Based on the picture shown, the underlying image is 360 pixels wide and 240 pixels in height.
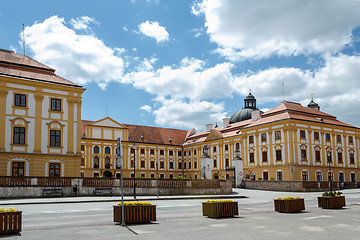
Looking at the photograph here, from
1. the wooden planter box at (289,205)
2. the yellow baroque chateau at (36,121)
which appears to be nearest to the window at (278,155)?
the yellow baroque chateau at (36,121)

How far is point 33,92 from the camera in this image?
1515 inches

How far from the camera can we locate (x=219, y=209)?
14.6 metres

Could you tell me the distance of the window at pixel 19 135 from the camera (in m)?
37.2

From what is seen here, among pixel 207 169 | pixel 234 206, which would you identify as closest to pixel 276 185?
pixel 207 169

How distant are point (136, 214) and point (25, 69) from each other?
32.8 metres

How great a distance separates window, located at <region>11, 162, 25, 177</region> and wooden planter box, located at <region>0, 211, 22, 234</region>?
27.9m

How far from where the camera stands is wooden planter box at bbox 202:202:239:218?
14.5 meters

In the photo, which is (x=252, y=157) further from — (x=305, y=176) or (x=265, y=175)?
(x=305, y=176)

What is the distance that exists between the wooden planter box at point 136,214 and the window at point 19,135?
28.0m

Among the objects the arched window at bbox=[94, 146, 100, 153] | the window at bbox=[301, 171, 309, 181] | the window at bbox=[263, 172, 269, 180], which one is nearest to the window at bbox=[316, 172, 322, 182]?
the window at bbox=[301, 171, 309, 181]

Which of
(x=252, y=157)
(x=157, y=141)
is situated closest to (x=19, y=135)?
(x=252, y=157)

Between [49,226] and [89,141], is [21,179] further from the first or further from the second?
[89,141]

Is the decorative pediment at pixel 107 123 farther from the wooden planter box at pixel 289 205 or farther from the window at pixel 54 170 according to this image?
the wooden planter box at pixel 289 205

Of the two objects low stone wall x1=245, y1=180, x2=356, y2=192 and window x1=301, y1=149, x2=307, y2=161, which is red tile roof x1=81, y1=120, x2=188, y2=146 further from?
window x1=301, y1=149, x2=307, y2=161
